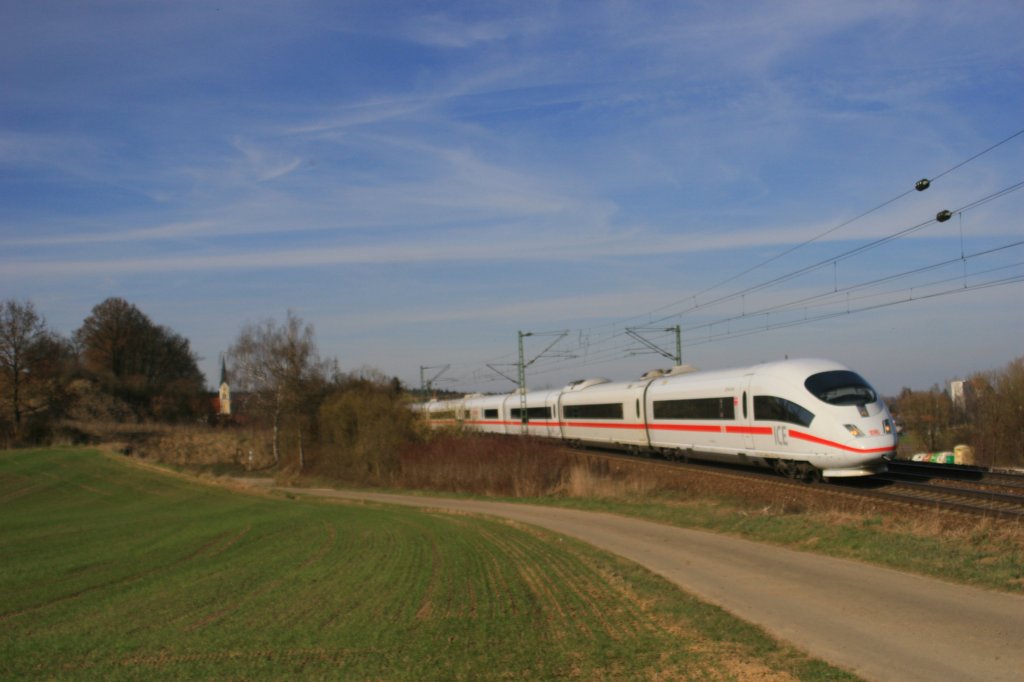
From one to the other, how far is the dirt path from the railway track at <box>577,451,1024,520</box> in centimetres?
443

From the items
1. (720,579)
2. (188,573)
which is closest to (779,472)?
(720,579)

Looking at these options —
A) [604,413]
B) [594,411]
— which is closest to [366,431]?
[594,411]

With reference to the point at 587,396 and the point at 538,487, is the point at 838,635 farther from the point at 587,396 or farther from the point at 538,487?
the point at 587,396

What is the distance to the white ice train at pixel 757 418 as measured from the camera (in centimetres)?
2114

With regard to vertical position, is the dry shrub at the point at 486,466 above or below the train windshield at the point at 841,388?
below

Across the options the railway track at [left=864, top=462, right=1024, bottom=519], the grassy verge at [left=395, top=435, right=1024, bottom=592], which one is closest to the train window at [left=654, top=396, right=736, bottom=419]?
the grassy verge at [left=395, top=435, right=1024, bottom=592]

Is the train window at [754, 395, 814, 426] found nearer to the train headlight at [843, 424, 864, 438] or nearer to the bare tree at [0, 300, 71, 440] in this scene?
the train headlight at [843, 424, 864, 438]

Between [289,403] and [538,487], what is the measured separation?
28.9 m

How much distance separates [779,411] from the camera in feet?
76.9

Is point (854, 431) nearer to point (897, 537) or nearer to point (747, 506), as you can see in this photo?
point (747, 506)

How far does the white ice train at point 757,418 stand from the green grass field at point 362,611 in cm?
776

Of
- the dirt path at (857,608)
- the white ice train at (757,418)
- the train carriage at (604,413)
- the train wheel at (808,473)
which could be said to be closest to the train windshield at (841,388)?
the white ice train at (757,418)

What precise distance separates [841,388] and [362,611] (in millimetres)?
14715

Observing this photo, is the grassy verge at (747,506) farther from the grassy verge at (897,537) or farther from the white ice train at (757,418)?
the white ice train at (757,418)
